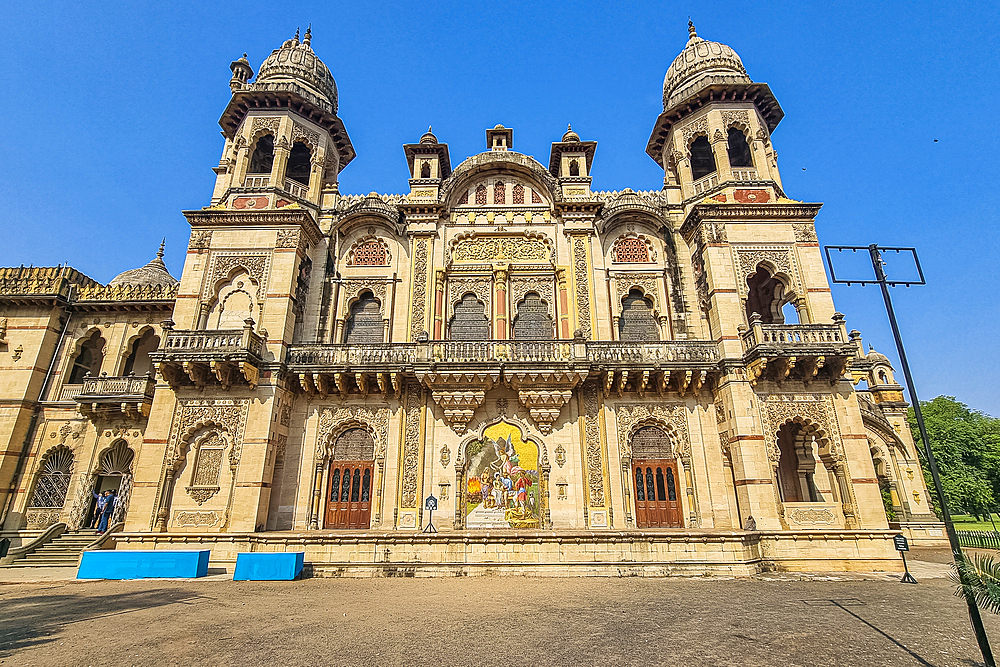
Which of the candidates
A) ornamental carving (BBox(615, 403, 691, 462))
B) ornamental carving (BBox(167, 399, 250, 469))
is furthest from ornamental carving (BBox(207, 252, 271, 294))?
ornamental carving (BBox(615, 403, 691, 462))

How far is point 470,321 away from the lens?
20156mm

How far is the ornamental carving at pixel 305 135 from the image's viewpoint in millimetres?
22453

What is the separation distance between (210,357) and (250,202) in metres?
7.64

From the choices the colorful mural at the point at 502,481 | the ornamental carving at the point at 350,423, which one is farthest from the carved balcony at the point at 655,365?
the ornamental carving at the point at 350,423

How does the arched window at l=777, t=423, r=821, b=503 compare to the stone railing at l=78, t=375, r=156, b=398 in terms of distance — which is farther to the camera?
the stone railing at l=78, t=375, r=156, b=398

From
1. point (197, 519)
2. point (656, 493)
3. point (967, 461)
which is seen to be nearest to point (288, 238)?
point (197, 519)

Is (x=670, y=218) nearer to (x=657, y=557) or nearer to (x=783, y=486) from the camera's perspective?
(x=783, y=486)

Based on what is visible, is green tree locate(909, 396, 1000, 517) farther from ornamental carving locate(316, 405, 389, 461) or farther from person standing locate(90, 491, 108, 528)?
person standing locate(90, 491, 108, 528)

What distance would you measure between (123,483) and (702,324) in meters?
24.2

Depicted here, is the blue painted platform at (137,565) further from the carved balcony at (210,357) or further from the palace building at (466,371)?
the carved balcony at (210,357)

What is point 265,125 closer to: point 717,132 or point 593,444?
point 593,444

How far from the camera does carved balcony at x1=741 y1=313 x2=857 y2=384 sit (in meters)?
16.4

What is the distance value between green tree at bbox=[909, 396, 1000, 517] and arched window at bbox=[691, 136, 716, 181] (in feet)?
76.9

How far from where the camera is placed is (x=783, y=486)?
18281 mm
